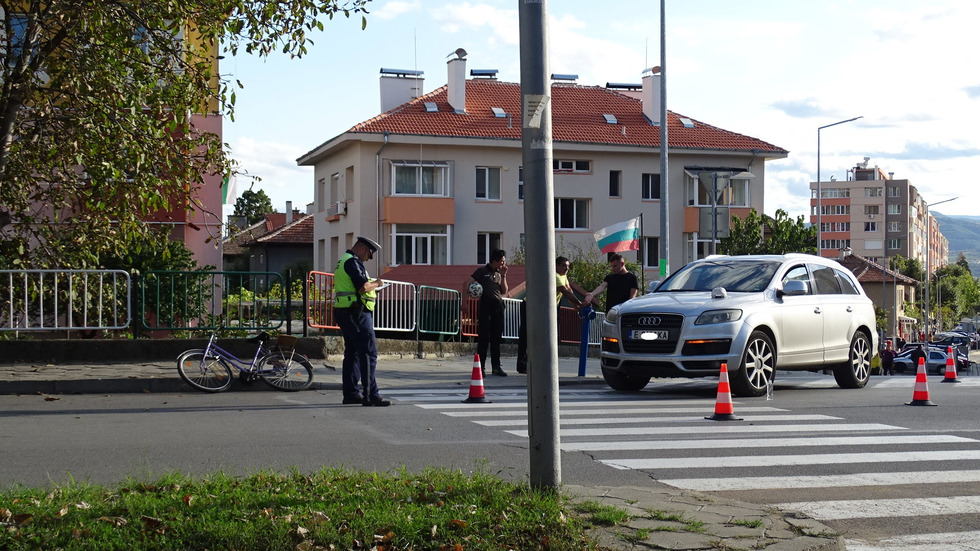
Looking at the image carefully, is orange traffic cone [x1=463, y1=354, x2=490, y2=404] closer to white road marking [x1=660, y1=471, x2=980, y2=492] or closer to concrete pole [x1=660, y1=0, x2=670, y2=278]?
white road marking [x1=660, y1=471, x2=980, y2=492]

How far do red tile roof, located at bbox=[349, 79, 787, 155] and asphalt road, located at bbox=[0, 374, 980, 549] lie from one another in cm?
3691

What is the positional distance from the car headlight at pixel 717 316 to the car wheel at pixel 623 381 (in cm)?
140

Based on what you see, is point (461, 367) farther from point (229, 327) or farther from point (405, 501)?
point (405, 501)

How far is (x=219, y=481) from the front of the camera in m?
6.51

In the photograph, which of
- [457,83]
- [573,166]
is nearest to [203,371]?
[457,83]

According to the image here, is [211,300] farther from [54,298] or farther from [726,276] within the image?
[726,276]

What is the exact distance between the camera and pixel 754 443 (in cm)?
940

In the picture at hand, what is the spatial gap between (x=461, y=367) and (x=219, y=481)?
455 inches

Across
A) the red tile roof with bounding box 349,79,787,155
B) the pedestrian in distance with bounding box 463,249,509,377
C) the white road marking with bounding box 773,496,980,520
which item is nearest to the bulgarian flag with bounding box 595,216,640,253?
the pedestrian in distance with bounding box 463,249,509,377

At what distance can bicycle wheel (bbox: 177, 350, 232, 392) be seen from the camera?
13.5 m

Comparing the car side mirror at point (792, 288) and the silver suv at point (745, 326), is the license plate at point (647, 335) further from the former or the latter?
the car side mirror at point (792, 288)

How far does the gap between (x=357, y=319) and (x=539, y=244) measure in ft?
21.2

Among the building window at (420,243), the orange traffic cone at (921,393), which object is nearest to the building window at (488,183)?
the building window at (420,243)

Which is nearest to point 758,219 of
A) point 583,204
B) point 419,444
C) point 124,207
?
point 583,204
